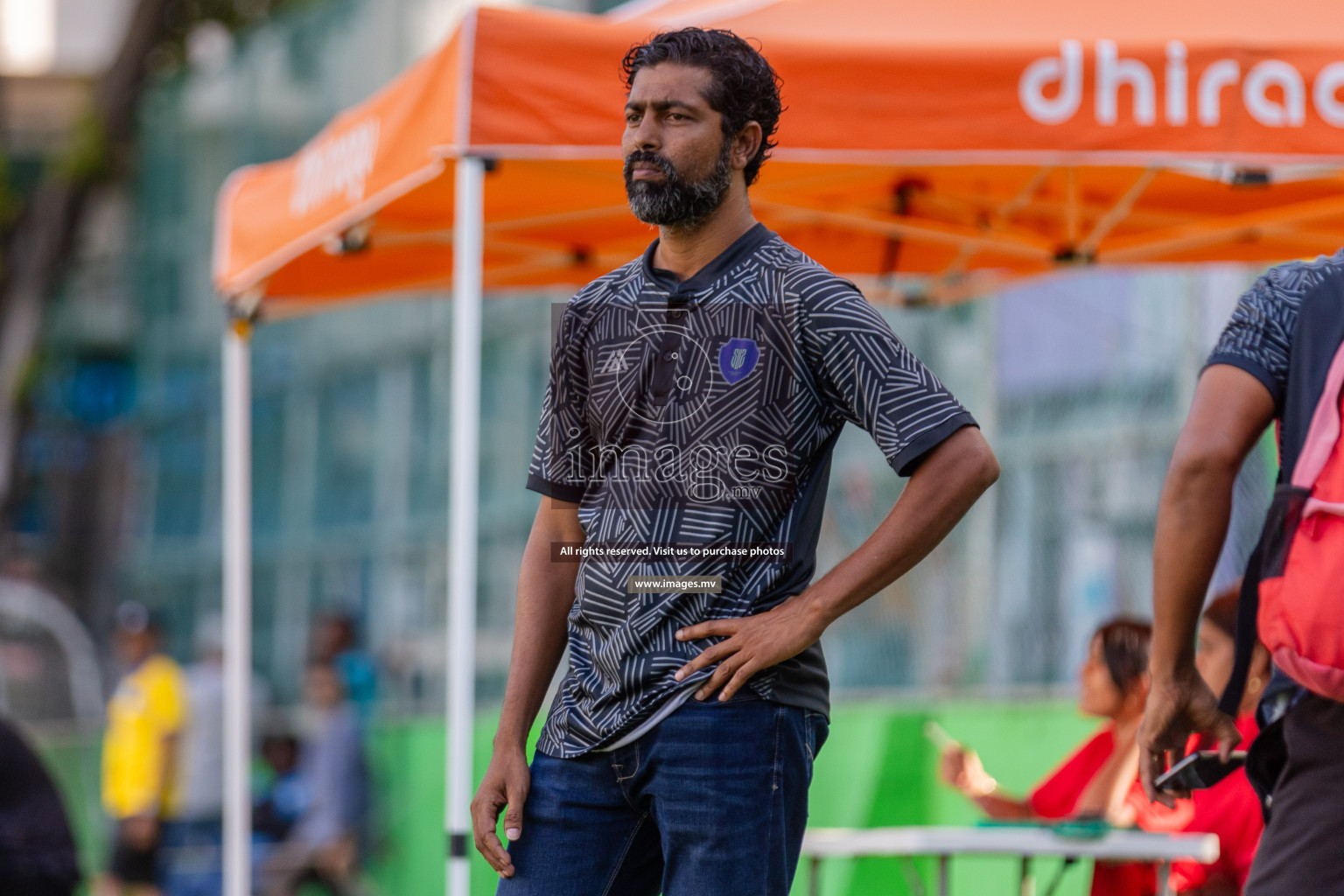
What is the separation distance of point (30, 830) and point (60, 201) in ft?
38.7

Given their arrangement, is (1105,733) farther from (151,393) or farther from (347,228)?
(151,393)

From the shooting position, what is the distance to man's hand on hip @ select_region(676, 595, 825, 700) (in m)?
2.35

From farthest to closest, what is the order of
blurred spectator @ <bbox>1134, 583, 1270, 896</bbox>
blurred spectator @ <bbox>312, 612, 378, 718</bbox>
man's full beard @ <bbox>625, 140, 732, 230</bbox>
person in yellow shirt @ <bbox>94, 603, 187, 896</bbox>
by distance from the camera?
1. blurred spectator @ <bbox>312, 612, 378, 718</bbox>
2. person in yellow shirt @ <bbox>94, 603, 187, 896</bbox>
3. blurred spectator @ <bbox>1134, 583, 1270, 896</bbox>
4. man's full beard @ <bbox>625, 140, 732, 230</bbox>

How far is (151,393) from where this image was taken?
58.1ft

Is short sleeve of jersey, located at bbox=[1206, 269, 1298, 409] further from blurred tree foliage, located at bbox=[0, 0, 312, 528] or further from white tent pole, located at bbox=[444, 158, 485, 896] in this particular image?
blurred tree foliage, located at bbox=[0, 0, 312, 528]

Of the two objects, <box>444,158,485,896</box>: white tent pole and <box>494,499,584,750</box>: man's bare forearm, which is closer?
<box>494,499,584,750</box>: man's bare forearm

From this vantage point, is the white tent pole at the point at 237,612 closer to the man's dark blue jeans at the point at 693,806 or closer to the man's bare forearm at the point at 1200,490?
the man's dark blue jeans at the point at 693,806

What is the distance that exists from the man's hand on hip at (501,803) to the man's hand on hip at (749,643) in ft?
1.13

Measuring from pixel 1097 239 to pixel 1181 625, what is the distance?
152 inches

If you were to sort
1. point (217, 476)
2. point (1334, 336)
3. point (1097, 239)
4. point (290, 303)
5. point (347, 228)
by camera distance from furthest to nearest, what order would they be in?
point (217, 476)
point (290, 303)
point (1097, 239)
point (347, 228)
point (1334, 336)

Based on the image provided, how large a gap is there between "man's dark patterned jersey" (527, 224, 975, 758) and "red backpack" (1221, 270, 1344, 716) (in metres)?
0.43

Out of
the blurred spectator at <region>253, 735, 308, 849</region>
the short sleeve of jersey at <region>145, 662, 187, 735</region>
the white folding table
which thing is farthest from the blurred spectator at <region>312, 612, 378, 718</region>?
the white folding table

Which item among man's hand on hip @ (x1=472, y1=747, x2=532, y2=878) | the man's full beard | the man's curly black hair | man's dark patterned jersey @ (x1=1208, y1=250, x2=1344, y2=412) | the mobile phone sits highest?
the man's curly black hair

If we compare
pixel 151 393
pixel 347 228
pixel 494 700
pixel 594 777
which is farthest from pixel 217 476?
pixel 594 777
